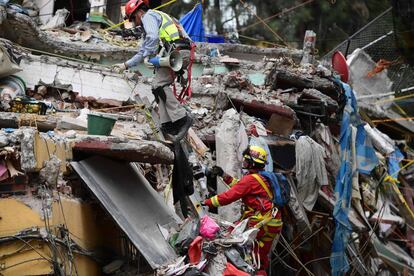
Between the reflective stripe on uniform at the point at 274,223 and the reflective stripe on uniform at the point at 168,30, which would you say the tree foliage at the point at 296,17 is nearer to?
the reflective stripe on uniform at the point at 168,30

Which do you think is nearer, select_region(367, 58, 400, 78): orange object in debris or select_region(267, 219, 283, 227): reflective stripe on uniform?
select_region(267, 219, 283, 227): reflective stripe on uniform

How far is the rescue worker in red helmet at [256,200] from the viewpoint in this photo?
28.4 ft

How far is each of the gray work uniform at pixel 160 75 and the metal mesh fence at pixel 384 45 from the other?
9283mm

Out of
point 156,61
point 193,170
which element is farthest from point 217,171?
point 156,61

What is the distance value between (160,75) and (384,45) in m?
10.9

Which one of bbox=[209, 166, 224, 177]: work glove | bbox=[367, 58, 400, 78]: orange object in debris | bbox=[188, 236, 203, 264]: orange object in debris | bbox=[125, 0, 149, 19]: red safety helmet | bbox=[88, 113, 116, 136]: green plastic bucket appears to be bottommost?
bbox=[188, 236, 203, 264]: orange object in debris

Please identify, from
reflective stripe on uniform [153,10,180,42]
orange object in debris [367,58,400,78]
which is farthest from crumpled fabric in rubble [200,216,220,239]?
orange object in debris [367,58,400,78]

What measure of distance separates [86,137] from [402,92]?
1200 cm

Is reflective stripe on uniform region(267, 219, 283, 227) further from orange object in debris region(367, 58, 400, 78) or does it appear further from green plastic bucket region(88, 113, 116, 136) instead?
orange object in debris region(367, 58, 400, 78)

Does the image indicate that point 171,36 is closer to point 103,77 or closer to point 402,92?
point 103,77

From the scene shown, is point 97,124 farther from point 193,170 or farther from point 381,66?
point 381,66

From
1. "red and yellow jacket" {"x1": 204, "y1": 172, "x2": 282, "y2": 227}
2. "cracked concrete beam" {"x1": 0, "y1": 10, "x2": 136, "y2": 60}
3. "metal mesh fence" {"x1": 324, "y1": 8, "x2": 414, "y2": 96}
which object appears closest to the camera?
"red and yellow jacket" {"x1": 204, "y1": 172, "x2": 282, "y2": 227}

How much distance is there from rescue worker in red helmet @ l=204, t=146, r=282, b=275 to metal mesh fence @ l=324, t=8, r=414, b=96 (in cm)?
926

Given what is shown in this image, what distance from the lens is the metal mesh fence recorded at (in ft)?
58.2
